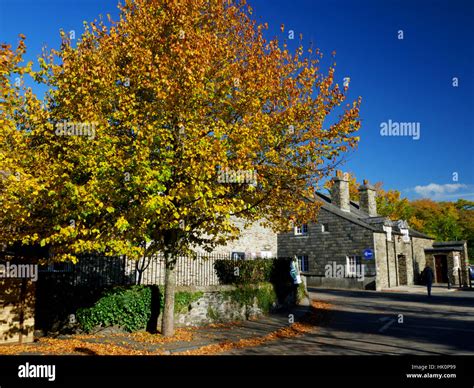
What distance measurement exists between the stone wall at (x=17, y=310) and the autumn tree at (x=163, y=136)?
85.8 inches

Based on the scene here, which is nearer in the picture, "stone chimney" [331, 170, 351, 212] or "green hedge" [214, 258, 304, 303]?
A: "green hedge" [214, 258, 304, 303]

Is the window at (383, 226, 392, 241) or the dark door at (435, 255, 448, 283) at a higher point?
the window at (383, 226, 392, 241)

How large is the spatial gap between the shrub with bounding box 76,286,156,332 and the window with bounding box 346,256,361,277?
23.5m

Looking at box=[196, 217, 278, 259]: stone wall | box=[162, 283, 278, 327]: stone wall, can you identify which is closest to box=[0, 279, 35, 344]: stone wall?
box=[162, 283, 278, 327]: stone wall

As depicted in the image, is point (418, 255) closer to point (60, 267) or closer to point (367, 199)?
point (367, 199)

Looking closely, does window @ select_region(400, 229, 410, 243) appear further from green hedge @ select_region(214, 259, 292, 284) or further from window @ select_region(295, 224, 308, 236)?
green hedge @ select_region(214, 259, 292, 284)

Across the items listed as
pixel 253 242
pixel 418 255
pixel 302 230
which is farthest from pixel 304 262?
pixel 418 255

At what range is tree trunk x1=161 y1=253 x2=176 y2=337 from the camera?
37.6 feet

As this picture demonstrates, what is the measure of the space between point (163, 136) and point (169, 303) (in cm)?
520

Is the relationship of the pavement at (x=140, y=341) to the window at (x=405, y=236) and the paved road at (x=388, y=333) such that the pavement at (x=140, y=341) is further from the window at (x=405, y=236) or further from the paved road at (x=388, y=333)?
the window at (x=405, y=236)

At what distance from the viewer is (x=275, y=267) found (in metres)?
19.1

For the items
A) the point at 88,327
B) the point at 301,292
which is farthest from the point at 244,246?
the point at 88,327

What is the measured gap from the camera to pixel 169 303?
37.6ft

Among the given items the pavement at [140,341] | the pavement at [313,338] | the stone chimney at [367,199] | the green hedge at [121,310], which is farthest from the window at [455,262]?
the green hedge at [121,310]
